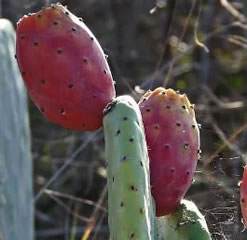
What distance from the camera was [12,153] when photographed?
2.56 meters

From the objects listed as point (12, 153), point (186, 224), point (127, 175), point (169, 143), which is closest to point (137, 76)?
point (12, 153)

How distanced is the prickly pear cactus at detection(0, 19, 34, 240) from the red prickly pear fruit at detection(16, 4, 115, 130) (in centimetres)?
89

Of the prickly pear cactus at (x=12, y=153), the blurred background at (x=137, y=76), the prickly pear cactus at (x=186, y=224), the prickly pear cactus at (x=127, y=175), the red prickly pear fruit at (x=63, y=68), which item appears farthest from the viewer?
the blurred background at (x=137, y=76)

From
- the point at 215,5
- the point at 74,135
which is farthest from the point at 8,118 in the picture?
the point at 215,5

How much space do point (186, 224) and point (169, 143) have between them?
23 cm

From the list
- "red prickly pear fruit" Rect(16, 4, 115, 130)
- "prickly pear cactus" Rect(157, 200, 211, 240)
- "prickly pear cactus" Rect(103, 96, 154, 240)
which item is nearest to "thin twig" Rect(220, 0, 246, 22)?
"prickly pear cactus" Rect(157, 200, 211, 240)

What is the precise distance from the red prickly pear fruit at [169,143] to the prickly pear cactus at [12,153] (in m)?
0.87

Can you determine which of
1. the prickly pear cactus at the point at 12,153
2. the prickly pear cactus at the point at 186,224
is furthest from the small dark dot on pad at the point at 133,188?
the prickly pear cactus at the point at 12,153

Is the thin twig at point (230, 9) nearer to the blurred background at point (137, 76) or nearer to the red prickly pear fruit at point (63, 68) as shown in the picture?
the blurred background at point (137, 76)

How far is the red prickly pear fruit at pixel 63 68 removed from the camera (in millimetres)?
1594

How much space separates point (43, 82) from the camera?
1.60 m

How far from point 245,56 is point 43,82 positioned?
3.23m

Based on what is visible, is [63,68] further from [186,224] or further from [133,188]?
[186,224]

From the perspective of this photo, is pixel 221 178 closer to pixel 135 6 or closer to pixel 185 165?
pixel 185 165
